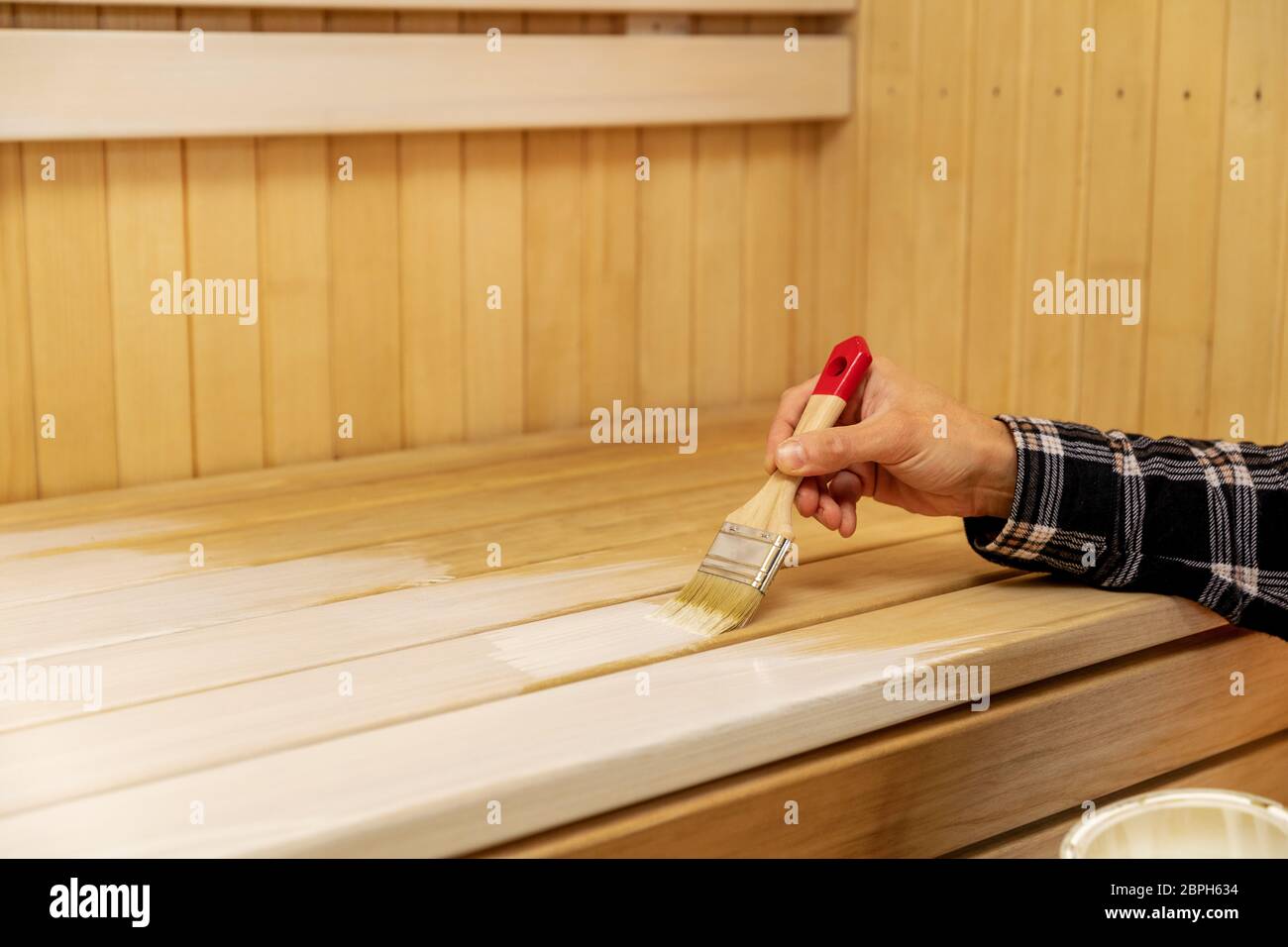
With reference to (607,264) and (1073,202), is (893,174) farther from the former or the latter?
(607,264)

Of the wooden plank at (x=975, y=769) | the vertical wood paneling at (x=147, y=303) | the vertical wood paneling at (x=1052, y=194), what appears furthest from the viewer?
the vertical wood paneling at (x=1052, y=194)

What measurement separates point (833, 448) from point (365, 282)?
825mm

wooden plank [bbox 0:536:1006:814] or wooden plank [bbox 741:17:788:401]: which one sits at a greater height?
wooden plank [bbox 741:17:788:401]

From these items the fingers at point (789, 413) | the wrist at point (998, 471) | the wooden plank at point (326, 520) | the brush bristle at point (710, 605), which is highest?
the fingers at point (789, 413)

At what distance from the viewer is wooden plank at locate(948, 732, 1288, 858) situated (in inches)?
53.8

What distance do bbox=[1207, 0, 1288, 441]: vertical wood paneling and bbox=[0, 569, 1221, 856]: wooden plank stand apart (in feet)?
1.43

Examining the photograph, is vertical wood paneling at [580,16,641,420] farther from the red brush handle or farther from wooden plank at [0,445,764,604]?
the red brush handle

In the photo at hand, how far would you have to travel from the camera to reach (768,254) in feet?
7.50

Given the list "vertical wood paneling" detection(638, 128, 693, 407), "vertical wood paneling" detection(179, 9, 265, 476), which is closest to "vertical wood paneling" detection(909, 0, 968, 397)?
"vertical wood paneling" detection(638, 128, 693, 407)

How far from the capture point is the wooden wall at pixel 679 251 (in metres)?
1.74

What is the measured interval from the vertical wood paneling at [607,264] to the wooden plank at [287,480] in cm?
10

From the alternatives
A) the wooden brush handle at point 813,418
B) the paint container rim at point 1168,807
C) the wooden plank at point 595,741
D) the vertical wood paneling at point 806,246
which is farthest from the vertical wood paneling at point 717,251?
the paint container rim at point 1168,807

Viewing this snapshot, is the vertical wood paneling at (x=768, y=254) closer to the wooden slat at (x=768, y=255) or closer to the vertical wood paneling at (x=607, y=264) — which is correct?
the wooden slat at (x=768, y=255)

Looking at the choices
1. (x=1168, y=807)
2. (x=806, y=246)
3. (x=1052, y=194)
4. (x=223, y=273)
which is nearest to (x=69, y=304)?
(x=223, y=273)
